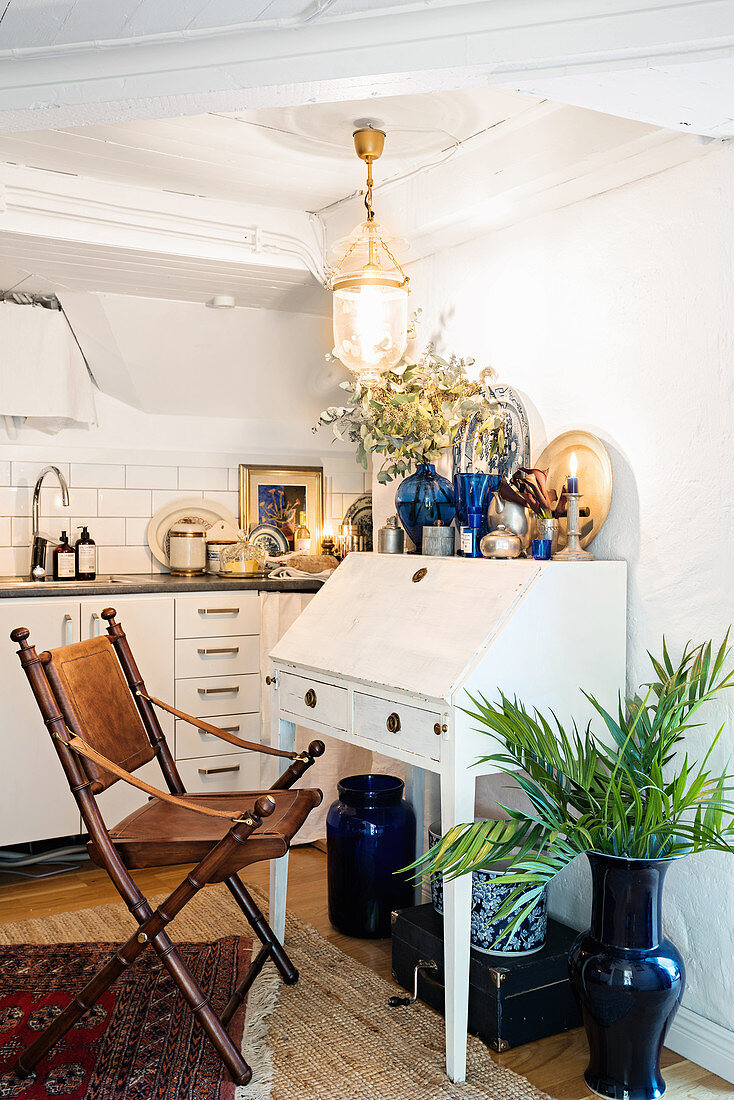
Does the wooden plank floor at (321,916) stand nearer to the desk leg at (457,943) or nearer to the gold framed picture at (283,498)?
the desk leg at (457,943)

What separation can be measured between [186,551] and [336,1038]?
94.7 inches

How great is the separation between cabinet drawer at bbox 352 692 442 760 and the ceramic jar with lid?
1.95 meters

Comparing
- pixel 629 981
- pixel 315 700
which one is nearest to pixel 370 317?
pixel 315 700

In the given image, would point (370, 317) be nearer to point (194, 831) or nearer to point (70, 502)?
point (194, 831)

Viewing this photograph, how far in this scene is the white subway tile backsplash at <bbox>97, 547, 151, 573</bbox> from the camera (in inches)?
167

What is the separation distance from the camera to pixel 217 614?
381 cm

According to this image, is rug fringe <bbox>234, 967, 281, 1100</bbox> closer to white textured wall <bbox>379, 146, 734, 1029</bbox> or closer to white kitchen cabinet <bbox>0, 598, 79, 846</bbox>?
white textured wall <bbox>379, 146, 734, 1029</bbox>

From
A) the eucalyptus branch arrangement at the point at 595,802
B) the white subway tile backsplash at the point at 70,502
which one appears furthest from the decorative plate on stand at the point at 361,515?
the eucalyptus branch arrangement at the point at 595,802

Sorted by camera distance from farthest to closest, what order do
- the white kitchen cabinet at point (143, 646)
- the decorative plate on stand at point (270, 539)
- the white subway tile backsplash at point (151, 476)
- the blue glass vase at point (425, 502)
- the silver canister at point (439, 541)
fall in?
the decorative plate on stand at point (270, 539) → the white subway tile backsplash at point (151, 476) → the white kitchen cabinet at point (143, 646) → the blue glass vase at point (425, 502) → the silver canister at point (439, 541)

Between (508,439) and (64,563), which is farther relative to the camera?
(64,563)

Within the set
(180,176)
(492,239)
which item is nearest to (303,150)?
(180,176)

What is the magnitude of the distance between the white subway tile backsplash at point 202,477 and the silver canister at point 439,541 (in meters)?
1.97

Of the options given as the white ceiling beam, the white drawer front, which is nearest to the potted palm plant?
the white ceiling beam

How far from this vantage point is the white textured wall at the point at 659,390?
7.31ft
